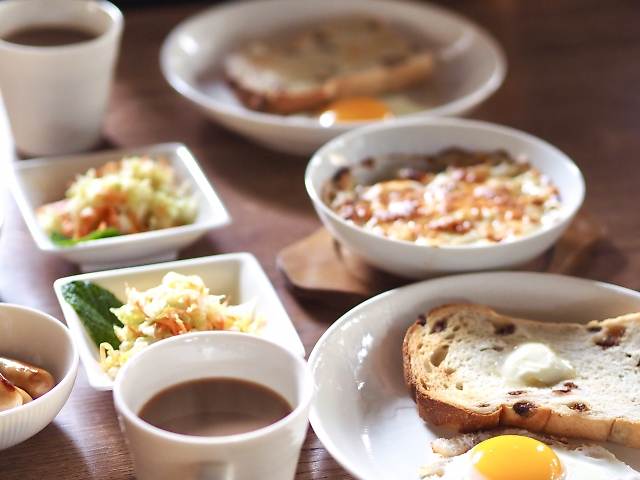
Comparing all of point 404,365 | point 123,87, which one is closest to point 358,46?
point 123,87

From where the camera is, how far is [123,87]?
3.32 m

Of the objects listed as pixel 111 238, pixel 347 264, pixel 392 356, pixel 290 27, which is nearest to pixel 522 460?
pixel 392 356

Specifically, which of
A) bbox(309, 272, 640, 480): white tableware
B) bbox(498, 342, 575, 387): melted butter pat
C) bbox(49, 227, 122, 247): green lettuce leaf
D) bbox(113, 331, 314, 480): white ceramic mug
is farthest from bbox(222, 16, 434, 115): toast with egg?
bbox(113, 331, 314, 480): white ceramic mug

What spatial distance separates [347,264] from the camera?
2252mm

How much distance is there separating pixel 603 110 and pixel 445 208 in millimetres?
1467

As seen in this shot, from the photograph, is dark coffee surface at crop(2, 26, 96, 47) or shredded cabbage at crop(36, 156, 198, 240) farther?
dark coffee surface at crop(2, 26, 96, 47)

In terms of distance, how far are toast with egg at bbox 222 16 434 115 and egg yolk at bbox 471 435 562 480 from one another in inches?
73.9

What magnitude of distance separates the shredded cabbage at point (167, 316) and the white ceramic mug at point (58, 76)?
1096 millimetres

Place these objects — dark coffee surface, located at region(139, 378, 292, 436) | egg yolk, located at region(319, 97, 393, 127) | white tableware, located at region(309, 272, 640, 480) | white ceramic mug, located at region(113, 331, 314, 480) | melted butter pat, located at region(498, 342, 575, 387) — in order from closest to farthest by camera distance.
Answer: white ceramic mug, located at region(113, 331, 314, 480), dark coffee surface, located at region(139, 378, 292, 436), white tableware, located at region(309, 272, 640, 480), melted butter pat, located at region(498, 342, 575, 387), egg yolk, located at region(319, 97, 393, 127)

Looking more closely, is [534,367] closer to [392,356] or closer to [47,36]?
[392,356]

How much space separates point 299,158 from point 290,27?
110 centimetres

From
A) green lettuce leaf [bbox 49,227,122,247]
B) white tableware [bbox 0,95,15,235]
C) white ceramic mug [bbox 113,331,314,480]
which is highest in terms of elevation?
white ceramic mug [bbox 113,331,314,480]

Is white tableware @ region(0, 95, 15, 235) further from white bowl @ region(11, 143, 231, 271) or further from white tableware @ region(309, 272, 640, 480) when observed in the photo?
white tableware @ region(309, 272, 640, 480)

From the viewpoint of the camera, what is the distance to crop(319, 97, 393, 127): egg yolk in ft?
10.0
